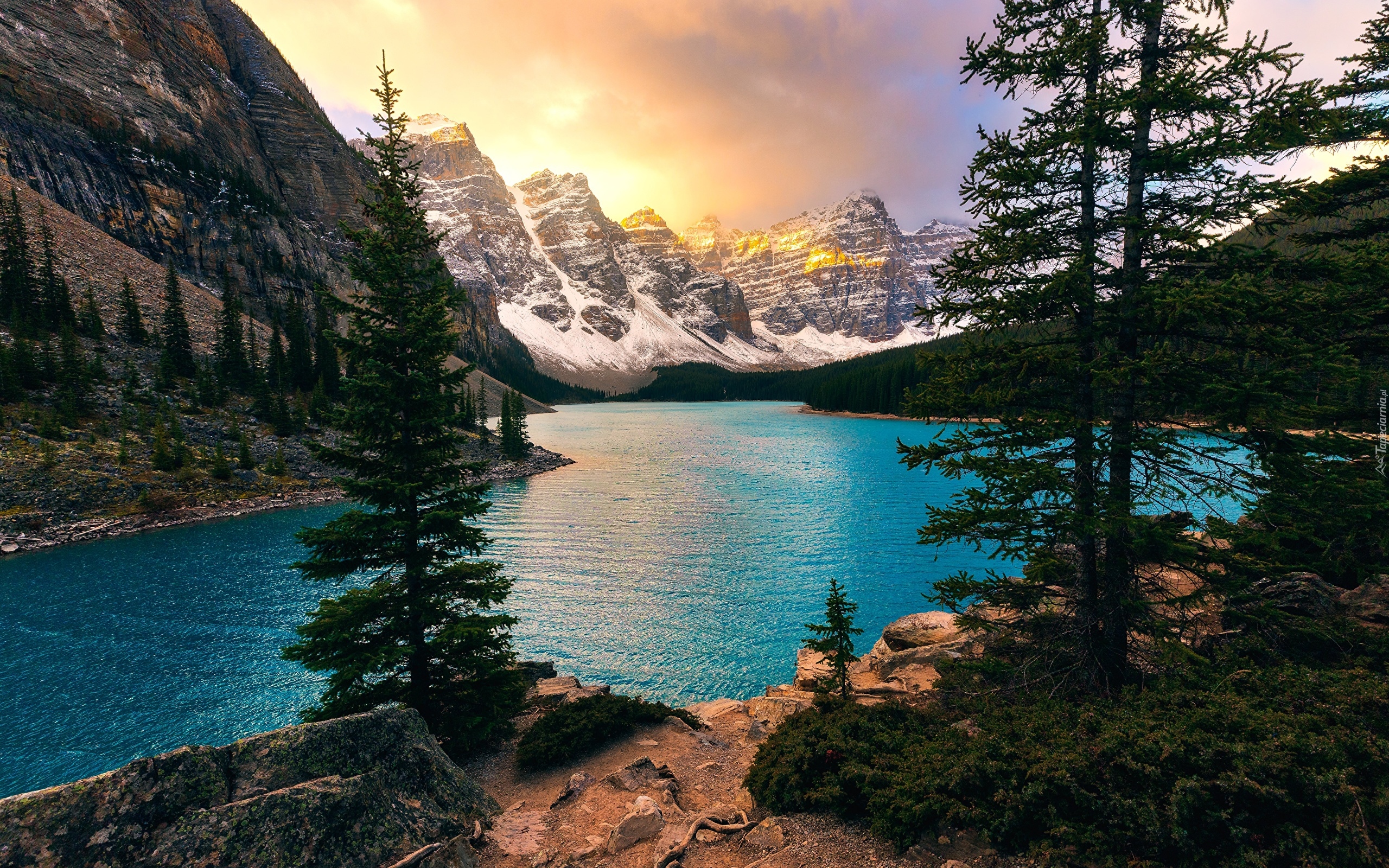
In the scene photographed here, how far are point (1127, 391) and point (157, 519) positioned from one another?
180 ft

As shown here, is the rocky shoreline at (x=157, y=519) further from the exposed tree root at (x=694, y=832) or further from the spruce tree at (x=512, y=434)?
the spruce tree at (x=512, y=434)

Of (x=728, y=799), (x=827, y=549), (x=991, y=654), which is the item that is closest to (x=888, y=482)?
(x=827, y=549)

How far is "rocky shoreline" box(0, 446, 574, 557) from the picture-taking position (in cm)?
3197

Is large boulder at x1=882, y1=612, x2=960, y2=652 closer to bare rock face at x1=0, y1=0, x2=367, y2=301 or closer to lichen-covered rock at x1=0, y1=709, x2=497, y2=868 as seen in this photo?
lichen-covered rock at x1=0, y1=709, x2=497, y2=868

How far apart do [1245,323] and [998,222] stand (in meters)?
3.90

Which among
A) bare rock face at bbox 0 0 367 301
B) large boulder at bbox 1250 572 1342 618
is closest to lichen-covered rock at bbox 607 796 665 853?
large boulder at bbox 1250 572 1342 618

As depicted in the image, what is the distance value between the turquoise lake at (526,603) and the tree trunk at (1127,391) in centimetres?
1090

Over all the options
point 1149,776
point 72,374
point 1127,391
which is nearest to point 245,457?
point 72,374

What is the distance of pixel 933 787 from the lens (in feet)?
20.3

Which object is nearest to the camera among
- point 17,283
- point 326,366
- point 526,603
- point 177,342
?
point 526,603

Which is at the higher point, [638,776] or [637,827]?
[637,827]

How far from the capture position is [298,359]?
223ft

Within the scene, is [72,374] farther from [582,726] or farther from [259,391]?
[582,726]

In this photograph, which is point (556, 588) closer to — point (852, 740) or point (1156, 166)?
point (852, 740)
